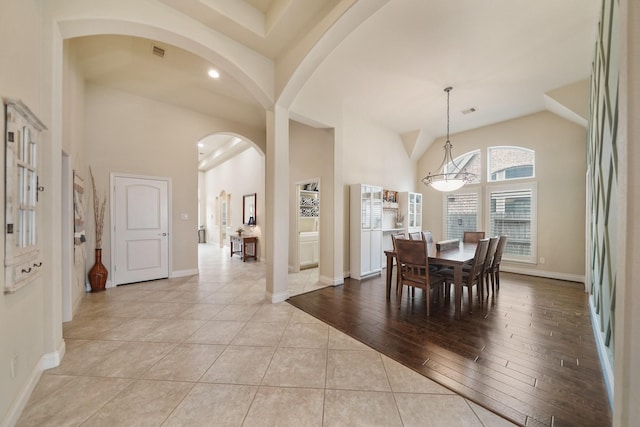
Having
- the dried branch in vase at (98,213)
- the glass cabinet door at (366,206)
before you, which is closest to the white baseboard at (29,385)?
the dried branch in vase at (98,213)

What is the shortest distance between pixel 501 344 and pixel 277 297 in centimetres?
256

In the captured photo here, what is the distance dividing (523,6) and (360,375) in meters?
3.81

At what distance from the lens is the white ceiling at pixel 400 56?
8.22 ft

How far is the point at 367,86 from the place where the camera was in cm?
395

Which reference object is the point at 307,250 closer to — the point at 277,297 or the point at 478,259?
the point at 277,297

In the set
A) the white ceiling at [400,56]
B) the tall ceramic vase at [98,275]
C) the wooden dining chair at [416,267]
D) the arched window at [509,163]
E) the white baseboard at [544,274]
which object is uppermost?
the white ceiling at [400,56]

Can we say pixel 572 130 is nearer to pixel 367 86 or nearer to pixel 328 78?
pixel 367 86

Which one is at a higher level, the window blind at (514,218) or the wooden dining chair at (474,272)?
the window blind at (514,218)

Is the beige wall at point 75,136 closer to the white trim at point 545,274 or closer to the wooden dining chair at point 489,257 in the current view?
the wooden dining chair at point 489,257

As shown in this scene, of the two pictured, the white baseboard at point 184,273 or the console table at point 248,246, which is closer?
the white baseboard at point 184,273

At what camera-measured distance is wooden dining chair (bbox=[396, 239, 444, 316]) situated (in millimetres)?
2885

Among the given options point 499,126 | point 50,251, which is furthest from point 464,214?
point 50,251

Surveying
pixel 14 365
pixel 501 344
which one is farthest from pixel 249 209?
pixel 501 344

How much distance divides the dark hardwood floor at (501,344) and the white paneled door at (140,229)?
9.14ft
